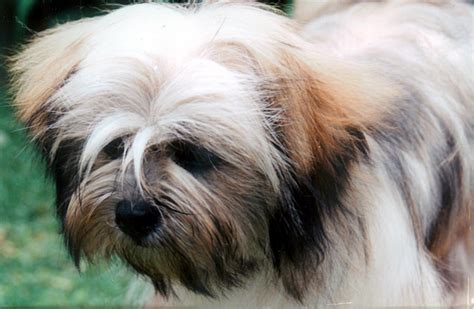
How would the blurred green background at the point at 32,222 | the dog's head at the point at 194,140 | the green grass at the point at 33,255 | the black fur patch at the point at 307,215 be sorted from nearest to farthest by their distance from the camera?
the dog's head at the point at 194,140, the black fur patch at the point at 307,215, the blurred green background at the point at 32,222, the green grass at the point at 33,255

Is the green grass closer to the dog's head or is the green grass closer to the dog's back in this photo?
the dog's head

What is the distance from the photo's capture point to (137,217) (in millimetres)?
1603

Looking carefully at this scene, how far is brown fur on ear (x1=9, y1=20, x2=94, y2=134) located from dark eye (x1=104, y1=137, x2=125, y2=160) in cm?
20

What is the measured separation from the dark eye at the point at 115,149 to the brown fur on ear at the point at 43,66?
0.20 metres

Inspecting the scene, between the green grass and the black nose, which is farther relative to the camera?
the green grass

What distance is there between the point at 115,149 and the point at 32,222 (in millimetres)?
682

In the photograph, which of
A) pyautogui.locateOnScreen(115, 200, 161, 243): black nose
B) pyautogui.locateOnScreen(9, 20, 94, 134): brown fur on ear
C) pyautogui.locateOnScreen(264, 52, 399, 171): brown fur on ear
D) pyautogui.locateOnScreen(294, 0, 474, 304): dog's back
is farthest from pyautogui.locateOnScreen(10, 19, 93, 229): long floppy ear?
pyautogui.locateOnScreen(294, 0, 474, 304): dog's back

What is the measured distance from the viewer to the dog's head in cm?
159

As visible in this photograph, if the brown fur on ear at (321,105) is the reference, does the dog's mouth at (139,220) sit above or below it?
below

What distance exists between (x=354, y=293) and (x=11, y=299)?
0.89 metres

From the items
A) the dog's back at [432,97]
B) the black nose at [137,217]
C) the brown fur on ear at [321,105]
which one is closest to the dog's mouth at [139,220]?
the black nose at [137,217]

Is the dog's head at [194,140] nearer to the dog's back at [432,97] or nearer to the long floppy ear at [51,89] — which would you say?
the long floppy ear at [51,89]

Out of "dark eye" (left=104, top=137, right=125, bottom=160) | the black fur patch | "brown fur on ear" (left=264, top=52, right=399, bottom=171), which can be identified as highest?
"brown fur on ear" (left=264, top=52, right=399, bottom=171)

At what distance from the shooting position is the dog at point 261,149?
1.60 meters
